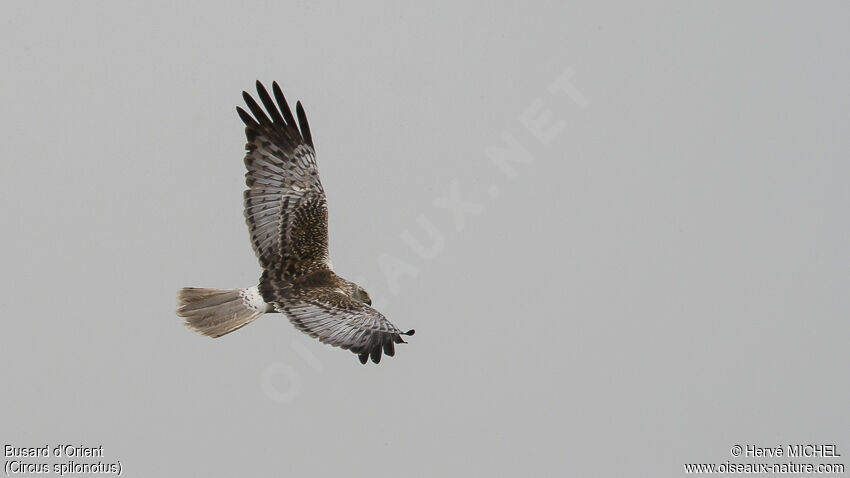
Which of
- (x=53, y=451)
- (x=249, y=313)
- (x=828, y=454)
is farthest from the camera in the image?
(x=828, y=454)

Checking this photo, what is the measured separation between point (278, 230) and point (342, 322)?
157 centimetres

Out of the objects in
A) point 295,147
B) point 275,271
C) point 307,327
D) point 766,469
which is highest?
point 295,147

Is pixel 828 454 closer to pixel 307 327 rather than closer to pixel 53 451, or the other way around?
pixel 307 327

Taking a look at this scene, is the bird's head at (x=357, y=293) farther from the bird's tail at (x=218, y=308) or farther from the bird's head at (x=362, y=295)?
the bird's tail at (x=218, y=308)

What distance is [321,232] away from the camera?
12.2m

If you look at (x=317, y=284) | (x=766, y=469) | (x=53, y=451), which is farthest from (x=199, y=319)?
(x=766, y=469)

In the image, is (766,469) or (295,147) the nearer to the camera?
(295,147)

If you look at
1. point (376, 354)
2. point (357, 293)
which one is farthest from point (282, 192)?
point (376, 354)

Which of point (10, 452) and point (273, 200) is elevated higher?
point (273, 200)

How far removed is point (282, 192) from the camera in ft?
40.0

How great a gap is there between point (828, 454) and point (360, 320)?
325 inches

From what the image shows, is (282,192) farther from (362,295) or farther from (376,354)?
(376,354)

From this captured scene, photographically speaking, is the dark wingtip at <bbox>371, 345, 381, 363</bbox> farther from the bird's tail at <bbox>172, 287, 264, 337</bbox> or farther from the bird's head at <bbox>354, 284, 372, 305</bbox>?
the bird's tail at <bbox>172, 287, 264, 337</bbox>

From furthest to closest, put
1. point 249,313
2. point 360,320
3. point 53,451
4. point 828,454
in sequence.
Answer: point 828,454 → point 53,451 → point 249,313 → point 360,320
